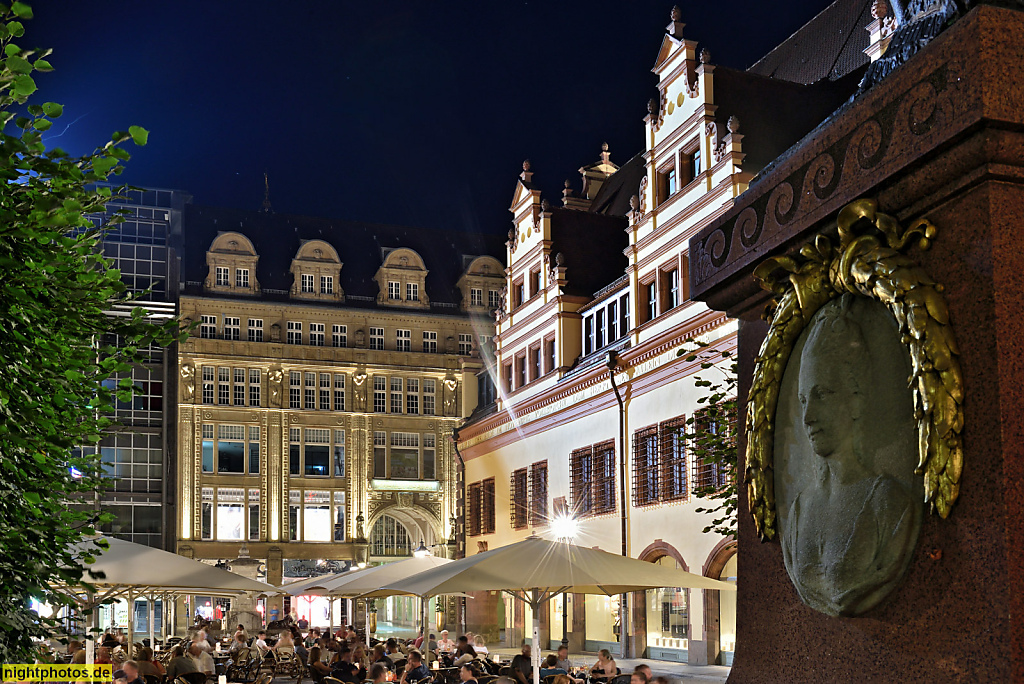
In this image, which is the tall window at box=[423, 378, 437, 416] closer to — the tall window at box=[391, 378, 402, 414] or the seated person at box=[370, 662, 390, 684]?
the tall window at box=[391, 378, 402, 414]

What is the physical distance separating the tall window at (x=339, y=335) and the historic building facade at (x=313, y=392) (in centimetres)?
5

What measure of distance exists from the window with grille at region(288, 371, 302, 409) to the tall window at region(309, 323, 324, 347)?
1.69 m

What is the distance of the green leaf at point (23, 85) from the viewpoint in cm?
551

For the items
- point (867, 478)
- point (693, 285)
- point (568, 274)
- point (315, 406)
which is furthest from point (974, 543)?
point (315, 406)

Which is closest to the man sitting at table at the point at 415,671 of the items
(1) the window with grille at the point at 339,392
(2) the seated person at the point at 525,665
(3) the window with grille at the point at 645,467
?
(2) the seated person at the point at 525,665

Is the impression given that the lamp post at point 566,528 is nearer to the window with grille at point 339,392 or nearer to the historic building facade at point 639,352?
the historic building facade at point 639,352

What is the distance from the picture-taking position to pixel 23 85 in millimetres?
5531

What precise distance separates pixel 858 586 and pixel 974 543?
1.68 ft

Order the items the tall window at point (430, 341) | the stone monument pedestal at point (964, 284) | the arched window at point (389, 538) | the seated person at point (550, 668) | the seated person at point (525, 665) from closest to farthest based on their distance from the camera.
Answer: the stone monument pedestal at point (964, 284) → the seated person at point (550, 668) → the seated person at point (525, 665) → the arched window at point (389, 538) → the tall window at point (430, 341)

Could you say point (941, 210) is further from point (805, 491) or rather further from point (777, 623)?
point (777, 623)

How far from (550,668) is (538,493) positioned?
1638 cm

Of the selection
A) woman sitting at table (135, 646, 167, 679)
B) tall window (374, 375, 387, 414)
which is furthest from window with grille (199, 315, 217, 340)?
woman sitting at table (135, 646, 167, 679)

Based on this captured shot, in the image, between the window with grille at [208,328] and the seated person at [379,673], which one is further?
the window with grille at [208,328]

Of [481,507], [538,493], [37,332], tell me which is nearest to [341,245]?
[481,507]
